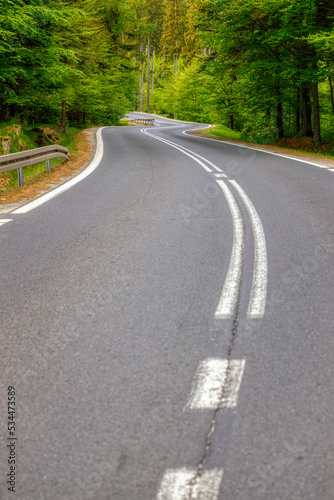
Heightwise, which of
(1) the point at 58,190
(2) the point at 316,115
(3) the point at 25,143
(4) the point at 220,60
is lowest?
(1) the point at 58,190

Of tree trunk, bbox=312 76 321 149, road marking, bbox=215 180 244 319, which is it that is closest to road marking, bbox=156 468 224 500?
road marking, bbox=215 180 244 319

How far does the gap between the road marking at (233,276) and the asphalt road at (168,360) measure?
2cm

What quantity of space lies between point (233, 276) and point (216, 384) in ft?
6.42

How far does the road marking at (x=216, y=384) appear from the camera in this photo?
8.34ft

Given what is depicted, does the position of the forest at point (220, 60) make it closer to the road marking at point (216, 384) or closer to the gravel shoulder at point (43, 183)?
the gravel shoulder at point (43, 183)

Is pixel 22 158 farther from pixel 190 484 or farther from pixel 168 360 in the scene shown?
pixel 190 484

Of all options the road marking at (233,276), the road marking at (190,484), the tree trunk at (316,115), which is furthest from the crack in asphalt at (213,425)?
the tree trunk at (316,115)

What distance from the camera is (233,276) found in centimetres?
455

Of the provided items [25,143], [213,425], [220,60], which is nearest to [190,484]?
[213,425]

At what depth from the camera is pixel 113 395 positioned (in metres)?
2.63

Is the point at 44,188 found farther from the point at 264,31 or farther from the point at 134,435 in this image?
the point at 264,31

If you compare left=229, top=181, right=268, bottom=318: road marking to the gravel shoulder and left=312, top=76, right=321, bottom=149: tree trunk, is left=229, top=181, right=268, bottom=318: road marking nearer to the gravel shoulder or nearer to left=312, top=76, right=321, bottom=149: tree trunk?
the gravel shoulder

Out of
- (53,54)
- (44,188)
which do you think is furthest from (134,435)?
(53,54)

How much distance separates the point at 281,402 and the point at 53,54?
17.7 m
